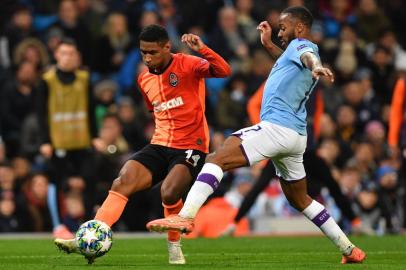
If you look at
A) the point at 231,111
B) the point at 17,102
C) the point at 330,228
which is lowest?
the point at 231,111

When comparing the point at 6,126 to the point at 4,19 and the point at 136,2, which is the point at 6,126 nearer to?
the point at 4,19

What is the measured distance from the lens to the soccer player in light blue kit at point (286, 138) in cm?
969

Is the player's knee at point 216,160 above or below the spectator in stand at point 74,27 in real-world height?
above

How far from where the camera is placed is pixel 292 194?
10398 mm

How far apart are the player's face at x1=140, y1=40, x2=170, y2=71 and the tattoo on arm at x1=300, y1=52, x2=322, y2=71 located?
1357 millimetres

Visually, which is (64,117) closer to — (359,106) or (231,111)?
(231,111)

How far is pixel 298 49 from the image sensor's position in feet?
32.9

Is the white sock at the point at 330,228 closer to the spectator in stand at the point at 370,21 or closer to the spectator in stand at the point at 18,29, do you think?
the spectator in stand at the point at 18,29

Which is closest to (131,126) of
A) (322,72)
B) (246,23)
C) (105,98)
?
(105,98)

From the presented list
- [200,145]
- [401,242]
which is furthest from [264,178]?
[200,145]

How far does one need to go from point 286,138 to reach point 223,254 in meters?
2.37

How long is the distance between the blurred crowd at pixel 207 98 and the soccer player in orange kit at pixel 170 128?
14.7 feet

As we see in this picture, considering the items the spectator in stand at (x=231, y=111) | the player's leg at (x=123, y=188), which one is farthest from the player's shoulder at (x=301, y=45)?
the spectator in stand at (x=231, y=111)

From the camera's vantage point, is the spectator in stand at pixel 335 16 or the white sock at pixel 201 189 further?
the spectator in stand at pixel 335 16
